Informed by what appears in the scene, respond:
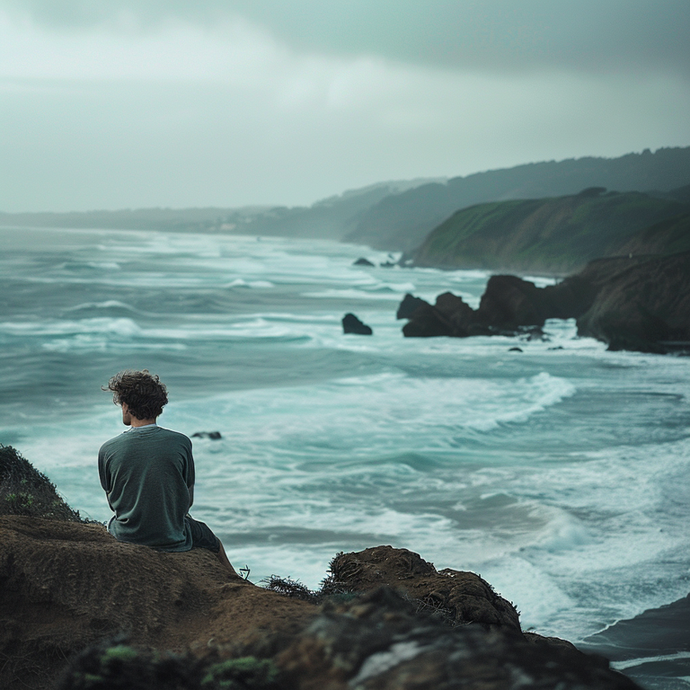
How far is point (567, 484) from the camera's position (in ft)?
38.6

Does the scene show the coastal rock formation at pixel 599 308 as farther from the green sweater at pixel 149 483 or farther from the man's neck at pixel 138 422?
the man's neck at pixel 138 422

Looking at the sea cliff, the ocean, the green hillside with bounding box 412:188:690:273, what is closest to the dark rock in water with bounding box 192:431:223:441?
the ocean

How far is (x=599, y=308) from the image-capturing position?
30.7m

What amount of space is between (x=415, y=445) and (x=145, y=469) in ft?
36.5

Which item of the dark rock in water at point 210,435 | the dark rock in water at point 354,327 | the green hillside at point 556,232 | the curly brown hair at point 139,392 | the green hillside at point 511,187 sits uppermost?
the green hillside at point 511,187

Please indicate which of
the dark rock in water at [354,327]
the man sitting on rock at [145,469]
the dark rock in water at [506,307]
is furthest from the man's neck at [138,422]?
the dark rock in water at [506,307]

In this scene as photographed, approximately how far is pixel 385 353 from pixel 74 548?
2384 centimetres

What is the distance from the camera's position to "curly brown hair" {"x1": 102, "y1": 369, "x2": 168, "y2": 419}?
12.4 feet

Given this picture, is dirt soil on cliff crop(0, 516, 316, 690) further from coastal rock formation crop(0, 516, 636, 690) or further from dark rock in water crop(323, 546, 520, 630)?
dark rock in water crop(323, 546, 520, 630)

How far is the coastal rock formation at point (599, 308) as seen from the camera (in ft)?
91.9

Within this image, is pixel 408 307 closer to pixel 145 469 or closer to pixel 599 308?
pixel 599 308

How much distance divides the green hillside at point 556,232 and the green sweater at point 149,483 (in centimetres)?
3318

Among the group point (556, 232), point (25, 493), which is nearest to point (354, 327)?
point (25, 493)

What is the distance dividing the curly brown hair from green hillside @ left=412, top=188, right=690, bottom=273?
33.2 metres
